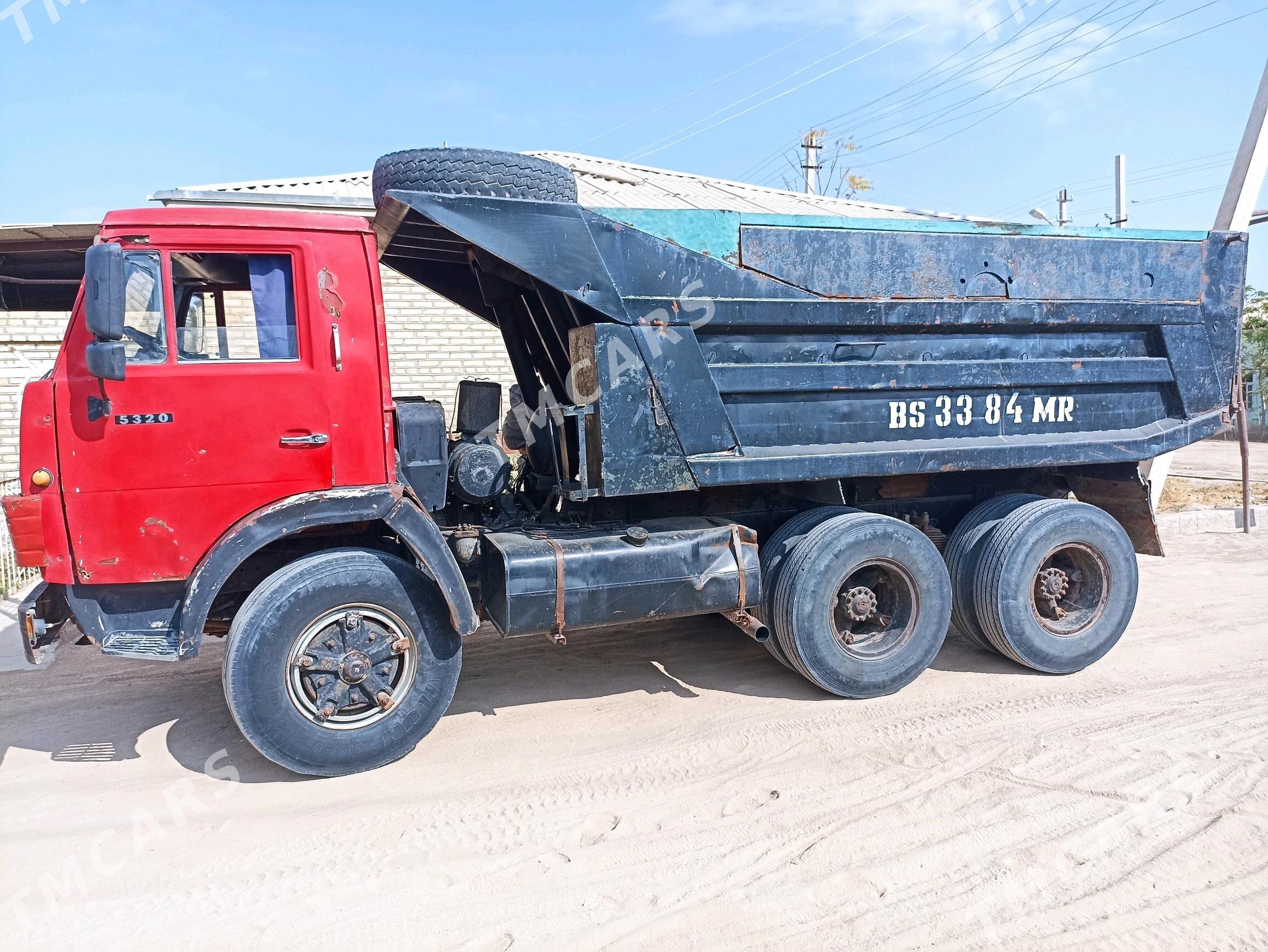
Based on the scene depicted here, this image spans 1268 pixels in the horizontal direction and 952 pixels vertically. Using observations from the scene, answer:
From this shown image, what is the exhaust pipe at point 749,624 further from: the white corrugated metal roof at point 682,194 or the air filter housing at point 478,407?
the white corrugated metal roof at point 682,194

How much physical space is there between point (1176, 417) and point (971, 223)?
6.21 feet

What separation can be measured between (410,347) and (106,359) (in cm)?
768

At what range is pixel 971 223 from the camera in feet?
17.5

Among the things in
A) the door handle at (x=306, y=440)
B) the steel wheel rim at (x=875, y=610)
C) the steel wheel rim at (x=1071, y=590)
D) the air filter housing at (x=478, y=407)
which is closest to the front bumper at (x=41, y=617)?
the door handle at (x=306, y=440)

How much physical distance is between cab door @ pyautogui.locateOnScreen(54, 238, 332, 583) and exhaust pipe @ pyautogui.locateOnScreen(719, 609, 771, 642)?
226 cm

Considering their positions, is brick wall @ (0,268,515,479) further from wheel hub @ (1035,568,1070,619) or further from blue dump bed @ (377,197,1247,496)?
wheel hub @ (1035,568,1070,619)

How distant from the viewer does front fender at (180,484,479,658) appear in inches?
151

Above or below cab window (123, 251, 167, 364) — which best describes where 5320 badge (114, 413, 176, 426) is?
below

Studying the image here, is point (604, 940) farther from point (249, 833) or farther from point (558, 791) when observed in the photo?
point (249, 833)

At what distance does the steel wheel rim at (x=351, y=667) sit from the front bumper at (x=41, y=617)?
1.10 metres

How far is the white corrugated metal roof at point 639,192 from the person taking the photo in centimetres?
1130

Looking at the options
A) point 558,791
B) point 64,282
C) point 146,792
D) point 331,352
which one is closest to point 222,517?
point 331,352

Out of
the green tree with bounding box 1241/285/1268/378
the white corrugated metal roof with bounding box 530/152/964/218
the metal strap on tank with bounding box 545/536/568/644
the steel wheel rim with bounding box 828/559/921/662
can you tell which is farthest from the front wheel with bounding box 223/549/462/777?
the green tree with bounding box 1241/285/1268/378

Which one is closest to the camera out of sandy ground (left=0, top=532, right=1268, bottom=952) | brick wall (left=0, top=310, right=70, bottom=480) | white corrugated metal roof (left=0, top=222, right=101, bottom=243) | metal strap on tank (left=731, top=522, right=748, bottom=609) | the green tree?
sandy ground (left=0, top=532, right=1268, bottom=952)
